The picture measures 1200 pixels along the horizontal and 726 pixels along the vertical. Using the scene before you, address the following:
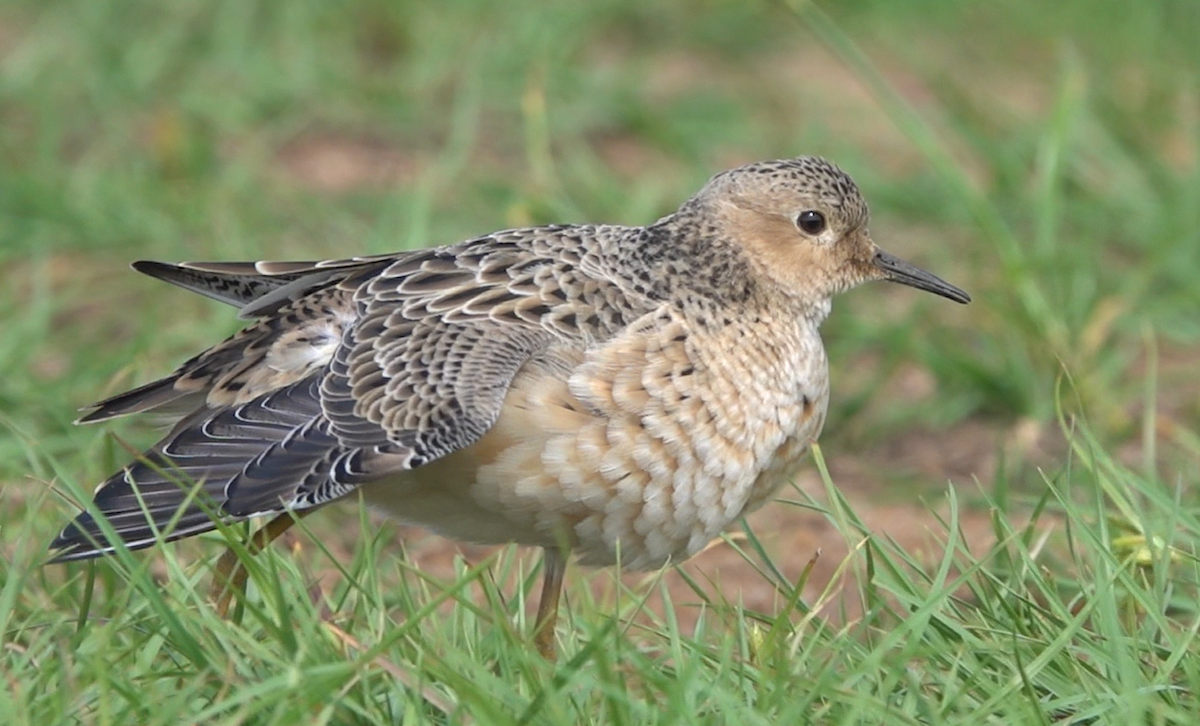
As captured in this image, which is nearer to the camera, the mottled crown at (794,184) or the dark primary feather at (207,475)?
the dark primary feather at (207,475)

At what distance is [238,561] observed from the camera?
17.1ft

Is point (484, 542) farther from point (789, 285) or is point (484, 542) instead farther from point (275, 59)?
point (275, 59)

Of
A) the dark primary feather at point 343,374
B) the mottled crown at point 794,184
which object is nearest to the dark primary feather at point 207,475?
the dark primary feather at point 343,374

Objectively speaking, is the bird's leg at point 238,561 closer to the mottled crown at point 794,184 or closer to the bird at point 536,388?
the bird at point 536,388

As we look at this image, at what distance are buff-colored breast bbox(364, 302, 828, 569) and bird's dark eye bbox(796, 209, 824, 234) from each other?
54cm

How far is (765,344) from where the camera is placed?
5.51m

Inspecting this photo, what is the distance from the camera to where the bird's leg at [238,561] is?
4969 mm

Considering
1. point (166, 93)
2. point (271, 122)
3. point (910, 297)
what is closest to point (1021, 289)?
point (910, 297)

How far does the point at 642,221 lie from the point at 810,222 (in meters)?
2.85

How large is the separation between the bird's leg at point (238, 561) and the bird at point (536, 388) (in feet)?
0.06

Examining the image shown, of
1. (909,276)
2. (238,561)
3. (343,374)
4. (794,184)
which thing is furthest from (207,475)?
(909,276)

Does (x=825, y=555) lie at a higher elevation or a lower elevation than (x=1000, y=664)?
lower

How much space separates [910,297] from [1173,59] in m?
2.82

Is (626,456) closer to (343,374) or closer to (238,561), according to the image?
(343,374)
